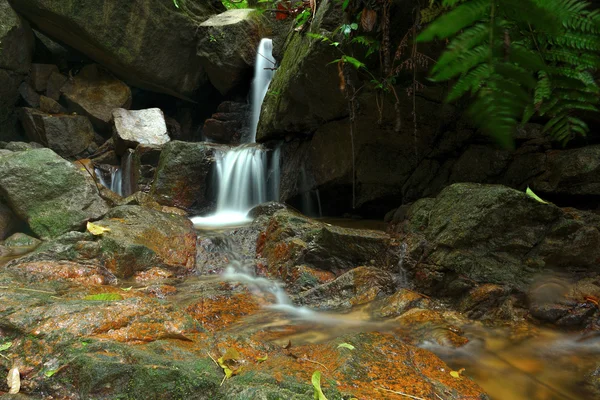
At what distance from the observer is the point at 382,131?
19.4ft

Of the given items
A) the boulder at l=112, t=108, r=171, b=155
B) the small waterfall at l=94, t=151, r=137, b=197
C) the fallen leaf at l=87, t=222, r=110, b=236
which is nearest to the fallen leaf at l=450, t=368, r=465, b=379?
the fallen leaf at l=87, t=222, r=110, b=236

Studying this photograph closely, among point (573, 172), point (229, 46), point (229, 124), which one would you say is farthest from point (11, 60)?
point (573, 172)

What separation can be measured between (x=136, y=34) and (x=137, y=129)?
2637mm

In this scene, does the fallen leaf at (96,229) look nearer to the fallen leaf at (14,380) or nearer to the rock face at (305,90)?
the fallen leaf at (14,380)

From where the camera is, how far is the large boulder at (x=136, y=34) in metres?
9.79

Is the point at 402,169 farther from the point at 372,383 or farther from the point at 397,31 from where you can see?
the point at 372,383

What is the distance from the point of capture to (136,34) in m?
10.7

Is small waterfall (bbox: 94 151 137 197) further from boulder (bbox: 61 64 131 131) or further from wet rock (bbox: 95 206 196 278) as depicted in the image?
wet rock (bbox: 95 206 196 278)

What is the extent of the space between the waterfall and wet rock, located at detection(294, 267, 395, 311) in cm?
772

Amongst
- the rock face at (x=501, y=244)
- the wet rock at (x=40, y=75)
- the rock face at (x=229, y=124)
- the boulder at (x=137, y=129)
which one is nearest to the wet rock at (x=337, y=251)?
the rock face at (x=501, y=244)

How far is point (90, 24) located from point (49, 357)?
10724mm

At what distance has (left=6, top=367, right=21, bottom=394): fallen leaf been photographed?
5.15 feet

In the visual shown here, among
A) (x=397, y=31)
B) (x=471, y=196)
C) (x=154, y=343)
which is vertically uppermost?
(x=397, y=31)

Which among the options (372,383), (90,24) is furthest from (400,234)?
(90,24)
